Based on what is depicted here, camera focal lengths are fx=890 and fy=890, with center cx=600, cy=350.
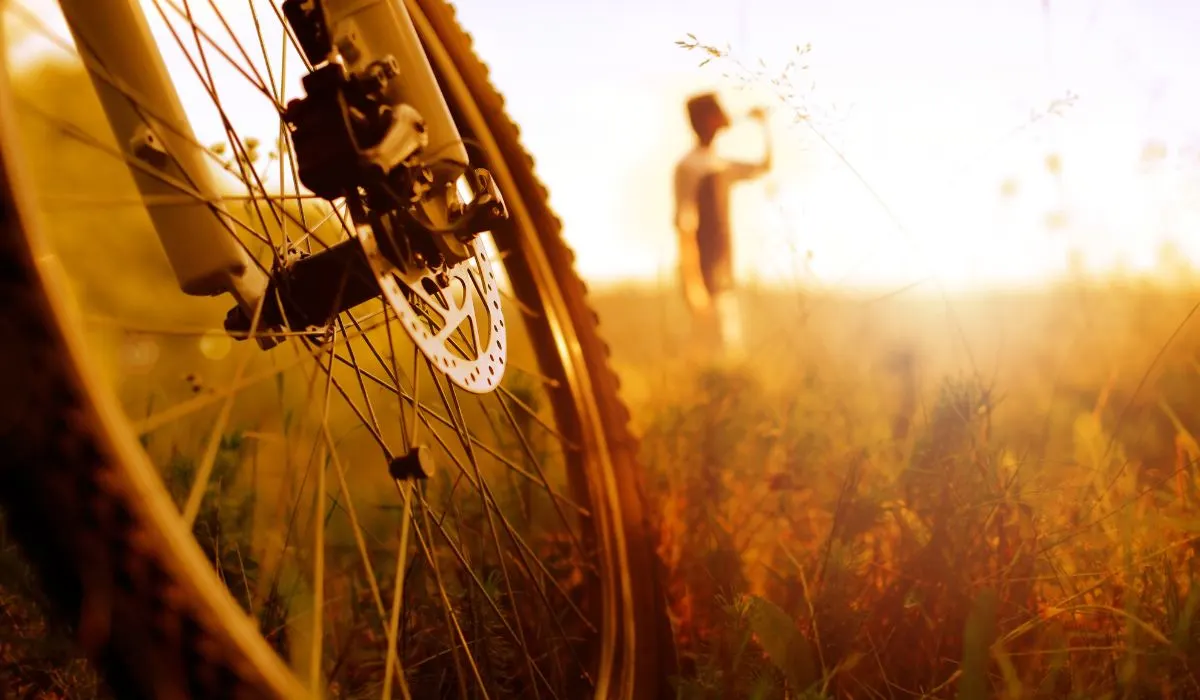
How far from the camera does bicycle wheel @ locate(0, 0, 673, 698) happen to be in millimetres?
579

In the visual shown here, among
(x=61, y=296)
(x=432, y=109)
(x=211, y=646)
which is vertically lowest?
(x=211, y=646)

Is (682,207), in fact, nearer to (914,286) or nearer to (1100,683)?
A: (914,286)

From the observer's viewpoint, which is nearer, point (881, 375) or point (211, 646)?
point (211, 646)

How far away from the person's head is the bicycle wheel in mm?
1513

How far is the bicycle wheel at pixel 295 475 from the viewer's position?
→ 58 centimetres

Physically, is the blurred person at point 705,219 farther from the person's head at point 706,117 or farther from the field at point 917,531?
the field at point 917,531

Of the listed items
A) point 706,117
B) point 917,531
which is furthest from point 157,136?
point 706,117

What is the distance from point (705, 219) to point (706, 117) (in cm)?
44

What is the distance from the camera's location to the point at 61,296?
580 millimetres

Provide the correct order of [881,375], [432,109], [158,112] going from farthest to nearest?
[881,375]
[432,109]
[158,112]

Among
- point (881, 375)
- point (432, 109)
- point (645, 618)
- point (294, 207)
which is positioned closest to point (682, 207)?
point (881, 375)

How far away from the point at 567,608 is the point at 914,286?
896 mm

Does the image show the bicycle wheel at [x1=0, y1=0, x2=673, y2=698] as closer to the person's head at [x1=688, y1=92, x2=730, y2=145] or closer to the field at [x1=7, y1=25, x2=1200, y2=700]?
the field at [x1=7, y1=25, x2=1200, y2=700]

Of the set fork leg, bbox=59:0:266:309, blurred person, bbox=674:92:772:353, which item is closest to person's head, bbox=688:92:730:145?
blurred person, bbox=674:92:772:353
